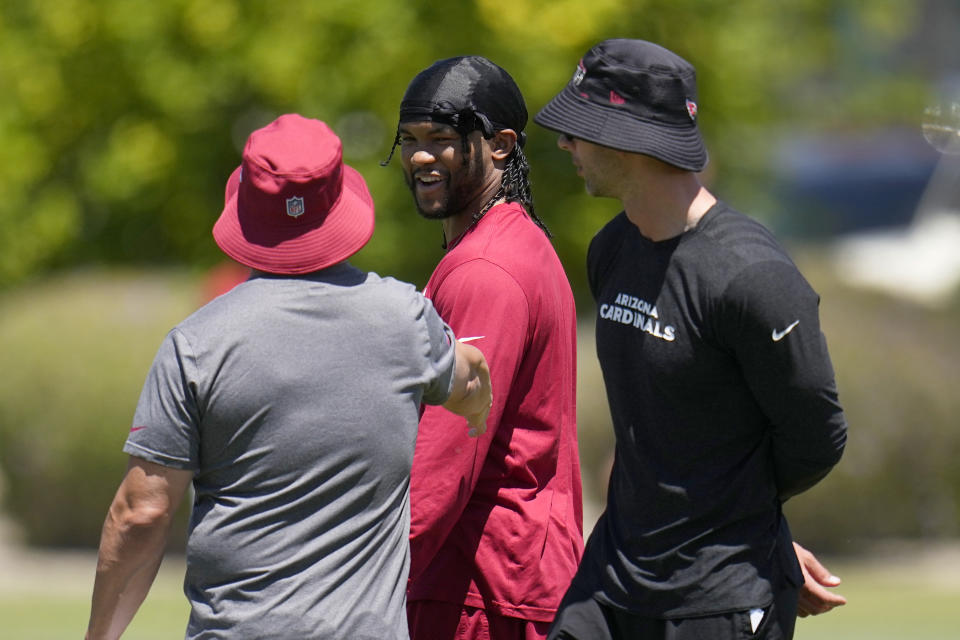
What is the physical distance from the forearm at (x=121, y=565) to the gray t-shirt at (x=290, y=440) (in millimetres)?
93

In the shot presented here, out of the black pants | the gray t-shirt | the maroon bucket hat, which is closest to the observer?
the gray t-shirt

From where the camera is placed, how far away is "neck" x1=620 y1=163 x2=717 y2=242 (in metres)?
3.54

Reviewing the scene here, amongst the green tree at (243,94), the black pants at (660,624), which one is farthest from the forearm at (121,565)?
the green tree at (243,94)

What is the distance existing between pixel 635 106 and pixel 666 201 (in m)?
0.23

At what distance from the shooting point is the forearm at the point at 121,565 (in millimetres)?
3035

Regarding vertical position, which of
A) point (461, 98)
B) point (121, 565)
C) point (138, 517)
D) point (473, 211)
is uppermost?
point (461, 98)

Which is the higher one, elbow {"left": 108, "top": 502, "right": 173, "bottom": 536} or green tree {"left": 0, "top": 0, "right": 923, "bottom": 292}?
green tree {"left": 0, "top": 0, "right": 923, "bottom": 292}

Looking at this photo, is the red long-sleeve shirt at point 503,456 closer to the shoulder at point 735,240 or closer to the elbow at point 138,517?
the shoulder at point 735,240

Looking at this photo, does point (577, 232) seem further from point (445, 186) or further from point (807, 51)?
point (445, 186)

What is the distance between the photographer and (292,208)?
314 cm

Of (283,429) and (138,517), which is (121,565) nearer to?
(138,517)

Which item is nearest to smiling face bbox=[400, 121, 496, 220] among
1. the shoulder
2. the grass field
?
the shoulder

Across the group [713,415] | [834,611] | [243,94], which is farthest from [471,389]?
[243,94]

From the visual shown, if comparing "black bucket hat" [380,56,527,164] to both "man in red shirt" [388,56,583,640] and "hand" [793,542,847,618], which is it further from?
"hand" [793,542,847,618]
